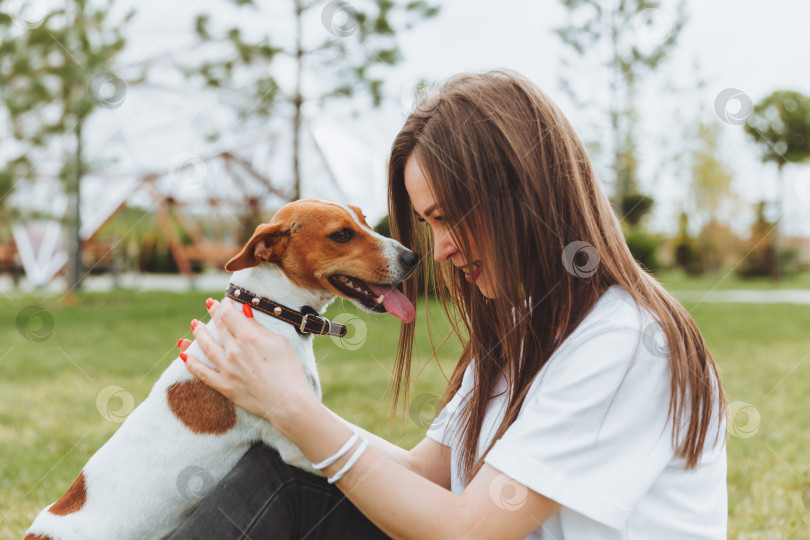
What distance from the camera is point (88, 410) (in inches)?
211

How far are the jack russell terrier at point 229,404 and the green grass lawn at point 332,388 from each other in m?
0.37

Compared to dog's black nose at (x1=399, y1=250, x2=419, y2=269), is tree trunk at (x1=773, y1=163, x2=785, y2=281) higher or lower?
lower

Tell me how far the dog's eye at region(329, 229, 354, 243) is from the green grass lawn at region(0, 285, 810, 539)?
1.52 ft

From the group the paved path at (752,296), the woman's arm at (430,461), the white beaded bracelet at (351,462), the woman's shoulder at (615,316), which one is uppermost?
the woman's shoulder at (615,316)

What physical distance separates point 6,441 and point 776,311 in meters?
12.6

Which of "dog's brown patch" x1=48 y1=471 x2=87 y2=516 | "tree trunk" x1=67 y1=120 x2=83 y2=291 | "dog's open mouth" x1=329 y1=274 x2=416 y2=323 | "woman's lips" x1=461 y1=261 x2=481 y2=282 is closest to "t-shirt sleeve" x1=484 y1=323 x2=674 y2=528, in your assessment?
"woman's lips" x1=461 y1=261 x2=481 y2=282

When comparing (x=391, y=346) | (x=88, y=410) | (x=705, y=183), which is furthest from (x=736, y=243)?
(x=88, y=410)

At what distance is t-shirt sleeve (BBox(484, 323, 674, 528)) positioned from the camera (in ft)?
4.55

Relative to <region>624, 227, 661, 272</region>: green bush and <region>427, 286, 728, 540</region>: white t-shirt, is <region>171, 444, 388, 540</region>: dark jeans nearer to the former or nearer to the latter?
<region>427, 286, 728, 540</region>: white t-shirt

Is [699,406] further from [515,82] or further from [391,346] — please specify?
[391,346]

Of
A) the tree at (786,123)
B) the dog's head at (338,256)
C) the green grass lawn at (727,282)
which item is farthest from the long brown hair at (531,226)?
the green grass lawn at (727,282)

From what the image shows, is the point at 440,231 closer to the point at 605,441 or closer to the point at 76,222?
the point at 605,441

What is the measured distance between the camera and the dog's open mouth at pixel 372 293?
7.66 feet

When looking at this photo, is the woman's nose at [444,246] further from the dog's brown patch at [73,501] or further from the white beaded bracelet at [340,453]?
the dog's brown patch at [73,501]
